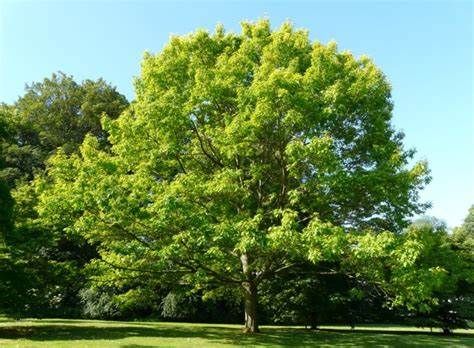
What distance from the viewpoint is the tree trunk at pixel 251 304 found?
24.2 metres

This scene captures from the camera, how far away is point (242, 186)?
2227 centimetres

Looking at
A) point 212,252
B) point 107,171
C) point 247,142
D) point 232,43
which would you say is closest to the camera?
point 212,252

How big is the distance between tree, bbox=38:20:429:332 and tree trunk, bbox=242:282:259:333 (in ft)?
0.24

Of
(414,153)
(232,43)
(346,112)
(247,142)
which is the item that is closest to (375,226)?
(414,153)

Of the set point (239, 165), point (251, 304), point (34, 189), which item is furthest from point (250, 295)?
point (34, 189)

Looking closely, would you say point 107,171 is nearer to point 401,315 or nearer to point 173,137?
point 173,137

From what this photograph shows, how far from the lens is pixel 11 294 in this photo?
2180 cm

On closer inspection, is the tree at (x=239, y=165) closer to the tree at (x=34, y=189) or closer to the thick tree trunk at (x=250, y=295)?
the thick tree trunk at (x=250, y=295)

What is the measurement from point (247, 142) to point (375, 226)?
7.44 metres

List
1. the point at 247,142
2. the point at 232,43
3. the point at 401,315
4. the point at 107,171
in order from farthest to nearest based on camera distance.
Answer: the point at 401,315 → the point at 232,43 → the point at 107,171 → the point at 247,142

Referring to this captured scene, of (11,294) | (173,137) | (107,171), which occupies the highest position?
(173,137)

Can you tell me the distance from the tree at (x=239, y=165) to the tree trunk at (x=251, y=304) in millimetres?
74

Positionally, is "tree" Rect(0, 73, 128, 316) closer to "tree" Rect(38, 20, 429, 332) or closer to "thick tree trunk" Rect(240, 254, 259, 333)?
"tree" Rect(38, 20, 429, 332)

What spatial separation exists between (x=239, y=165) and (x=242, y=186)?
1.35m
